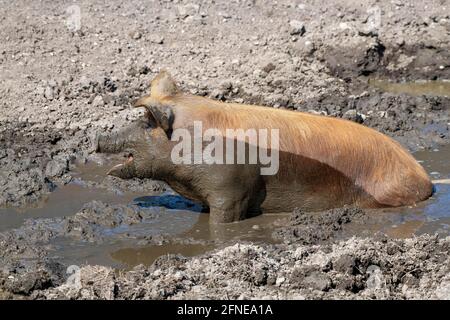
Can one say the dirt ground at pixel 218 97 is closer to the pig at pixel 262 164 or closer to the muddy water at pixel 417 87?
the muddy water at pixel 417 87

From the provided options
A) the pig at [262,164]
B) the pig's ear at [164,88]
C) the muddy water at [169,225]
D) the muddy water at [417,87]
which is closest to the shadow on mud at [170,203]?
the muddy water at [169,225]

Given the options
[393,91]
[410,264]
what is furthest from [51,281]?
[393,91]

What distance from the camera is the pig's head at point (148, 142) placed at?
8438 mm

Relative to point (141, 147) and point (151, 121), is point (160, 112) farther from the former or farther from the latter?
point (141, 147)

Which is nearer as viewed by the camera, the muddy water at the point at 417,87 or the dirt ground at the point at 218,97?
the dirt ground at the point at 218,97

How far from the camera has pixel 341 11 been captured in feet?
50.9

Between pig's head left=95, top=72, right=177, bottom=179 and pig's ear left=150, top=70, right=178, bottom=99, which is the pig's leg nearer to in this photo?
pig's head left=95, top=72, right=177, bottom=179

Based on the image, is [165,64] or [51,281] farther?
[165,64]

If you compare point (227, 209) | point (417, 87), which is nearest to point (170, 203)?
point (227, 209)

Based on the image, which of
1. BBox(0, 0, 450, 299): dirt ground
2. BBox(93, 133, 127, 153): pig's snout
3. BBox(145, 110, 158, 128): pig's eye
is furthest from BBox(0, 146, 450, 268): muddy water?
BBox(145, 110, 158, 128): pig's eye

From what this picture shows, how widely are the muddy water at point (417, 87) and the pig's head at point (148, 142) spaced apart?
6147mm

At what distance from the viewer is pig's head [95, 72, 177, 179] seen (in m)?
8.44

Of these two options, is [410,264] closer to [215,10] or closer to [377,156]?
[377,156]
